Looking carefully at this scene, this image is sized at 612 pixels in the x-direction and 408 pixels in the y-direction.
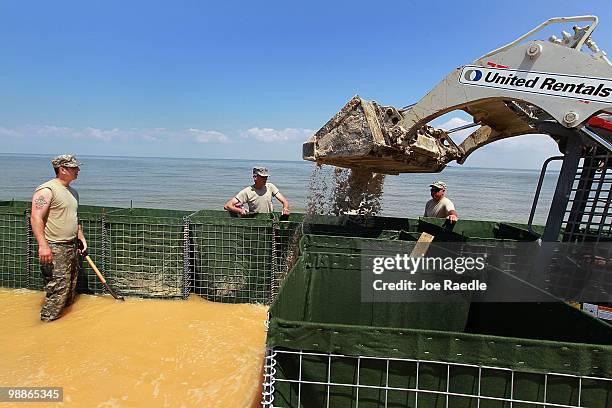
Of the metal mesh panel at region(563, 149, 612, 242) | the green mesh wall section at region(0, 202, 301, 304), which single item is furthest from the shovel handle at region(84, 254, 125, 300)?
the metal mesh panel at region(563, 149, 612, 242)

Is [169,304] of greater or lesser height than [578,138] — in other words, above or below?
below

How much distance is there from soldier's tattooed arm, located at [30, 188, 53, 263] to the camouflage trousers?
0.16 meters

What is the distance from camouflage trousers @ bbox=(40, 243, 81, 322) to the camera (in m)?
4.87

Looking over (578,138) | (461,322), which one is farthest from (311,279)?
(578,138)

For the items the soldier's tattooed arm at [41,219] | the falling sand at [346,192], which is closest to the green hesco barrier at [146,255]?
the soldier's tattooed arm at [41,219]

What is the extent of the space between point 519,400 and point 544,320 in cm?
106

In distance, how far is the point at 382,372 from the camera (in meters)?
1.67

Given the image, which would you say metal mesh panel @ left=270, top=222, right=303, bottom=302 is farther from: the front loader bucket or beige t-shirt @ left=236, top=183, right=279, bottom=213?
beige t-shirt @ left=236, top=183, right=279, bottom=213

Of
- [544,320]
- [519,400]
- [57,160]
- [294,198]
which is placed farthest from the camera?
[294,198]

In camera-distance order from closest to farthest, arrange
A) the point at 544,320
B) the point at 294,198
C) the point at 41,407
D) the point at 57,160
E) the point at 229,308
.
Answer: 1. the point at 544,320
2. the point at 41,407
3. the point at 57,160
4. the point at 229,308
5. the point at 294,198

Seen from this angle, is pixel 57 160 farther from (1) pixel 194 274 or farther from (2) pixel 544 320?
(2) pixel 544 320

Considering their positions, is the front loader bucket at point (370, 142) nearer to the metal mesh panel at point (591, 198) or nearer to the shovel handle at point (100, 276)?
the metal mesh panel at point (591, 198)

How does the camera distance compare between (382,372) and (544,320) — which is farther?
(544,320)

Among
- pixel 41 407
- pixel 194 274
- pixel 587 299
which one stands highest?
pixel 587 299
